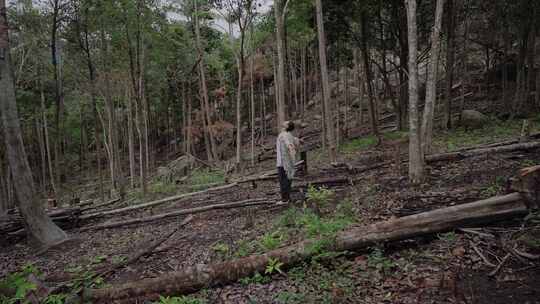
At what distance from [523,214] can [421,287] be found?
175 cm

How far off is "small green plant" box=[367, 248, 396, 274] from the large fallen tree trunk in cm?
15

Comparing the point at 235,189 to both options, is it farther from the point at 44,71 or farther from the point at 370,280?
the point at 44,71

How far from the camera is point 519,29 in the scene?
1395 cm

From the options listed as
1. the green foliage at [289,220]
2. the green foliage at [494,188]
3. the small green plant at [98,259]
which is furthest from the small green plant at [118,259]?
the green foliage at [494,188]

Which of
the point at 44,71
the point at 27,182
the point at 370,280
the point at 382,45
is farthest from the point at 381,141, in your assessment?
the point at 44,71

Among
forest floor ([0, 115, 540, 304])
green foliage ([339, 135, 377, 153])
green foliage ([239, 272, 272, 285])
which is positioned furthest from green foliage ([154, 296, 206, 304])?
green foliage ([339, 135, 377, 153])

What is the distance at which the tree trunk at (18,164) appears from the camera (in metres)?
6.36

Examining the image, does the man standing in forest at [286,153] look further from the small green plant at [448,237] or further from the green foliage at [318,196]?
the small green plant at [448,237]

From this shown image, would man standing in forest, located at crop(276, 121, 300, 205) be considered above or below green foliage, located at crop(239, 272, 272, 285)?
above

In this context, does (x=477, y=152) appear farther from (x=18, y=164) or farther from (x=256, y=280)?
(x=18, y=164)

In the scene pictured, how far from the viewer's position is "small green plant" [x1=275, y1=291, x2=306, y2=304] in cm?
329

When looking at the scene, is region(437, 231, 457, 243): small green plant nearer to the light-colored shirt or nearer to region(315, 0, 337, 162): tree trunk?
the light-colored shirt

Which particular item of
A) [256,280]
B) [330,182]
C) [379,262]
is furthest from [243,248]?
[330,182]

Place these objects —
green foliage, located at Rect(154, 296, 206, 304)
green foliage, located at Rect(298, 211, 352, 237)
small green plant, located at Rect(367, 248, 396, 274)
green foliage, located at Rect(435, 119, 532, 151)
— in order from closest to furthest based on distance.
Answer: green foliage, located at Rect(154, 296, 206, 304)
small green plant, located at Rect(367, 248, 396, 274)
green foliage, located at Rect(298, 211, 352, 237)
green foliage, located at Rect(435, 119, 532, 151)
